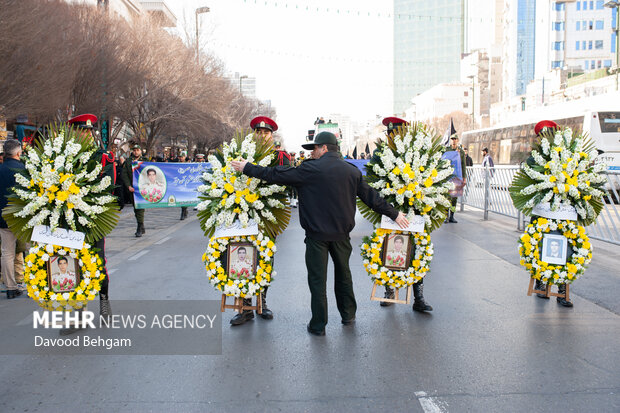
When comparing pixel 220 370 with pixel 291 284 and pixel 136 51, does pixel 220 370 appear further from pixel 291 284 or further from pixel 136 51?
pixel 136 51

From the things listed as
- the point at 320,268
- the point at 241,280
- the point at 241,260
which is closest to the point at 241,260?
the point at 241,260

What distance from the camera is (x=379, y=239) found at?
6258mm

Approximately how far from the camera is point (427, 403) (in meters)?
3.98

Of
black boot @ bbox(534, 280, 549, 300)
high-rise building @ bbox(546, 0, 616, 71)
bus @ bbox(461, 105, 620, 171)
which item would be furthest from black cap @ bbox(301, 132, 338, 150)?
high-rise building @ bbox(546, 0, 616, 71)

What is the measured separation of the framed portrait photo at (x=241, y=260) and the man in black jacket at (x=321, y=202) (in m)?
0.63

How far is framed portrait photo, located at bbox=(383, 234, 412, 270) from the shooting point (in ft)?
20.4

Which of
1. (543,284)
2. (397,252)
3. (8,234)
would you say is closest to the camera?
(397,252)

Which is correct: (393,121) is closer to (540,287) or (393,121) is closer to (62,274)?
(540,287)

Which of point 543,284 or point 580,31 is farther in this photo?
point 580,31

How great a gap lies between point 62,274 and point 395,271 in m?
Result: 3.46

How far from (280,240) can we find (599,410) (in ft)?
29.0

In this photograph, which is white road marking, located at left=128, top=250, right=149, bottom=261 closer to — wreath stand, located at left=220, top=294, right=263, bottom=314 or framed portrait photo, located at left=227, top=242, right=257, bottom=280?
wreath stand, located at left=220, top=294, right=263, bottom=314

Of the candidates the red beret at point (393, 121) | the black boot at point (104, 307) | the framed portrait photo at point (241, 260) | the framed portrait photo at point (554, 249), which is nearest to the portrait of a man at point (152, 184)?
the black boot at point (104, 307)

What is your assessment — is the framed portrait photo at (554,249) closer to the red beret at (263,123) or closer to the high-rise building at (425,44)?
the red beret at (263,123)
